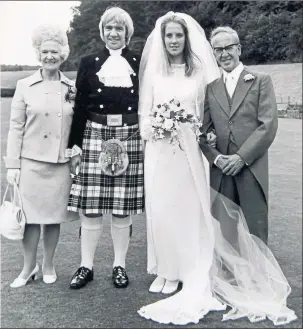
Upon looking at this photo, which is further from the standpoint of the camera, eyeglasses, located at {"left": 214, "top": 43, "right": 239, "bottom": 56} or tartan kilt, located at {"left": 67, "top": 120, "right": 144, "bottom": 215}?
tartan kilt, located at {"left": 67, "top": 120, "right": 144, "bottom": 215}

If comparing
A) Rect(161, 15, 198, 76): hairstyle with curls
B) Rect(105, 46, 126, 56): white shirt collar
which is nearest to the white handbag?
Rect(105, 46, 126, 56): white shirt collar

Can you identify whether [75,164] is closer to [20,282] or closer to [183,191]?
[183,191]

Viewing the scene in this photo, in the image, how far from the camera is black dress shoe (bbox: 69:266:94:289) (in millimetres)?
4359

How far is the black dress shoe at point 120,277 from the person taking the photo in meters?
4.39

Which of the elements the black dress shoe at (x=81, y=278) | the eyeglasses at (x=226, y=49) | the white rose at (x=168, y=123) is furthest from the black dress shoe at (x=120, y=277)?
the eyeglasses at (x=226, y=49)

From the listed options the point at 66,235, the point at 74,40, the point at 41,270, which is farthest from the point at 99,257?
the point at 74,40

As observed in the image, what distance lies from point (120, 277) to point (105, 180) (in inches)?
34.1

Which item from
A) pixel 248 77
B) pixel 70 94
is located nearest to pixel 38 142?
pixel 70 94

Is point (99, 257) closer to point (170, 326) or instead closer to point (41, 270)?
point (41, 270)

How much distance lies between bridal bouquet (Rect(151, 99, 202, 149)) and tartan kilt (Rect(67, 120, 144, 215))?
0.30 m

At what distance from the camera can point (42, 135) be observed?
14.2 ft

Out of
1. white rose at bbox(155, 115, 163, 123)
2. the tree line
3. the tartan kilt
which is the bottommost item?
the tartan kilt

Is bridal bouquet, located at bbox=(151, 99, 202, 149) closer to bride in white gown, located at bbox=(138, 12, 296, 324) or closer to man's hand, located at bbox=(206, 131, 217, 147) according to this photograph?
bride in white gown, located at bbox=(138, 12, 296, 324)

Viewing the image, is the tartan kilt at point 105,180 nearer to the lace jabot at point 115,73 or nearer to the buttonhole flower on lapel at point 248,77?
the lace jabot at point 115,73
